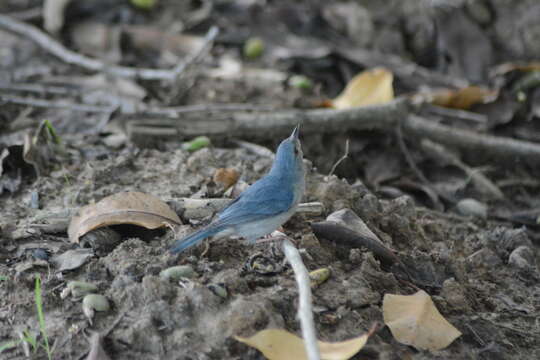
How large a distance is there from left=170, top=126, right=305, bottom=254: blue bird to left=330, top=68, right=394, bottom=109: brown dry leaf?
2.12m

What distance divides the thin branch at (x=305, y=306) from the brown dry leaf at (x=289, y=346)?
0.06 m

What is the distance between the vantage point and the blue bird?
9.31 ft

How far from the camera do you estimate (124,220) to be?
9.77 ft

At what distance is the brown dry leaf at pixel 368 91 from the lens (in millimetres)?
5078

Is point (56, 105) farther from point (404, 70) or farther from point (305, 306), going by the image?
point (404, 70)

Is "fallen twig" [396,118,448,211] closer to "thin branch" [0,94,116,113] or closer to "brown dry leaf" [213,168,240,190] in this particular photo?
"brown dry leaf" [213,168,240,190]

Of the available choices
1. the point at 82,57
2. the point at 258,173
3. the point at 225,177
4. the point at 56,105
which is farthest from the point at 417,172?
the point at 82,57

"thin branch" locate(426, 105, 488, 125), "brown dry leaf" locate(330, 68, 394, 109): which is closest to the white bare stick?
"brown dry leaf" locate(330, 68, 394, 109)

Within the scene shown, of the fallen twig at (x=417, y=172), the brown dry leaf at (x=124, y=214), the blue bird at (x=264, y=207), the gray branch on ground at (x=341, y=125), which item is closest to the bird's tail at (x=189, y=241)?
the blue bird at (x=264, y=207)

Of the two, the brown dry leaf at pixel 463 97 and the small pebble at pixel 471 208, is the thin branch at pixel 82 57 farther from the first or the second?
the small pebble at pixel 471 208

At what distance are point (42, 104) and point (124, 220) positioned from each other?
7.02 feet

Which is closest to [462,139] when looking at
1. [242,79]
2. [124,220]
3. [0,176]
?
[242,79]

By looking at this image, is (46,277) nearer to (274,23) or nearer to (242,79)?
(242,79)

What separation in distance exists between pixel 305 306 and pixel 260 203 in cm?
73
